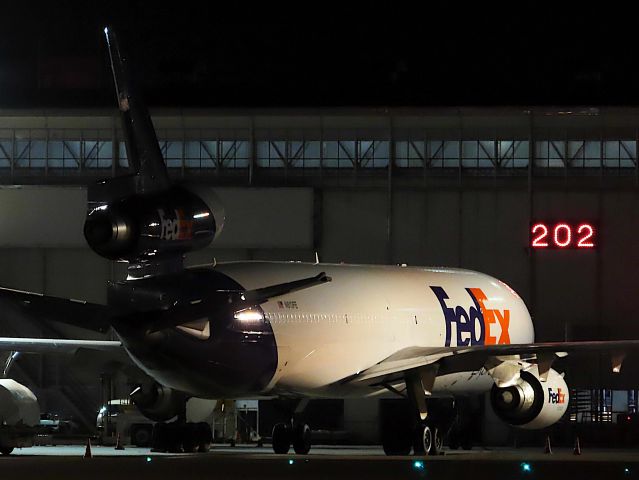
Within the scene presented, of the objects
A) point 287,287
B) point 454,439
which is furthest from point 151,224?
point 454,439

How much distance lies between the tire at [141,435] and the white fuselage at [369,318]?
10.3 meters

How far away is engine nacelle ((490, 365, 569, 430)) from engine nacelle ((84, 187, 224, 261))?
1122 centimetres

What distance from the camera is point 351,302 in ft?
127

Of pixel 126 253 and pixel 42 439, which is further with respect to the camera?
pixel 42 439

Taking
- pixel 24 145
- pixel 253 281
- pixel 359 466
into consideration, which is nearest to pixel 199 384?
pixel 253 281

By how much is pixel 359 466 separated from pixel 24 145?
29.6 m

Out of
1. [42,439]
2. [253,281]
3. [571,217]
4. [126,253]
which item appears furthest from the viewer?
[571,217]

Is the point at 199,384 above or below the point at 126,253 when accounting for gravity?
below

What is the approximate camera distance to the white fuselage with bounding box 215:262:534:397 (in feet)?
119

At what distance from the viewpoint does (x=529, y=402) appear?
128 ft

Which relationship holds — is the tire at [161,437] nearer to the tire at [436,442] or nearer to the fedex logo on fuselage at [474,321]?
the tire at [436,442]

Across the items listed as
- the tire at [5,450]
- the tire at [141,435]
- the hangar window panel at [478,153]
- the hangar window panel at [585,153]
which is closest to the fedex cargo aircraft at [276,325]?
the tire at [5,450]

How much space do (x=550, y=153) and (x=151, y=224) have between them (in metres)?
28.4

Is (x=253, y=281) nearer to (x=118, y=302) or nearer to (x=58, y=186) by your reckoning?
(x=118, y=302)
